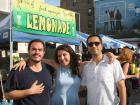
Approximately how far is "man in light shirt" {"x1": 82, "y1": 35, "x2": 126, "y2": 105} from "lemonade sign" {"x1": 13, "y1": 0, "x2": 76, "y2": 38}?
5.67 m

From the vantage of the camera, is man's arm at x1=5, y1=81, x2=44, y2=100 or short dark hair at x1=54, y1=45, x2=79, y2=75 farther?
short dark hair at x1=54, y1=45, x2=79, y2=75

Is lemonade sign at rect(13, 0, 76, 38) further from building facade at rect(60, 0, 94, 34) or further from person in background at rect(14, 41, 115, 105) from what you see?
building facade at rect(60, 0, 94, 34)

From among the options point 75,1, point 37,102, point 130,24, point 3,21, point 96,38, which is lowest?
point 37,102

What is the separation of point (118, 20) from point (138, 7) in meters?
5.21

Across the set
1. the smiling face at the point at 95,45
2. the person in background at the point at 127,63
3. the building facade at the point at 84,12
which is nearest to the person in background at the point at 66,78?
the smiling face at the point at 95,45

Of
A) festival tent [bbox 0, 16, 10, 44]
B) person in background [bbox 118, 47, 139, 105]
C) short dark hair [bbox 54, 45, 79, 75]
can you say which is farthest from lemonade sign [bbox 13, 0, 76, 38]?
short dark hair [bbox 54, 45, 79, 75]

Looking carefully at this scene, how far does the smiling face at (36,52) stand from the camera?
403 centimetres

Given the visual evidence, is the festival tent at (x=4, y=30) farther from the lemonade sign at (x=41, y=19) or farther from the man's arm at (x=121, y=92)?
the man's arm at (x=121, y=92)

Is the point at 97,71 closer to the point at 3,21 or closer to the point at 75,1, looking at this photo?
the point at 3,21

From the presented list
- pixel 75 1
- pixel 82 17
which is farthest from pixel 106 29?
pixel 75 1

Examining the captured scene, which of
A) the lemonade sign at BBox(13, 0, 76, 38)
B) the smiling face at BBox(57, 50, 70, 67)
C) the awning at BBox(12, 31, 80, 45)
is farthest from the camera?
the lemonade sign at BBox(13, 0, 76, 38)

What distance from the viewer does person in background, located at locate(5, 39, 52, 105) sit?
3.89 metres

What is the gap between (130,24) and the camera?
244 ft

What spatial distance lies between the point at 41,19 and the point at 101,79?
25.6ft
